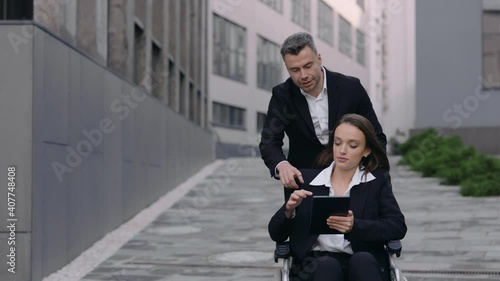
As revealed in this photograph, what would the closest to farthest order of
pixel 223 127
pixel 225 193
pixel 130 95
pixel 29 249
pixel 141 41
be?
pixel 29 249 → pixel 130 95 → pixel 141 41 → pixel 225 193 → pixel 223 127

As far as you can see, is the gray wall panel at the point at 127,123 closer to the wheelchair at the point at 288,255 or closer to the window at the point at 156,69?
the window at the point at 156,69

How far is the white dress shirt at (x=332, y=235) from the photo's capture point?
4.20m

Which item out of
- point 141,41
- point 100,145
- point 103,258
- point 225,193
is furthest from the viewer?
point 225,193

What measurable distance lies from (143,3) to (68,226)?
27.3 feet

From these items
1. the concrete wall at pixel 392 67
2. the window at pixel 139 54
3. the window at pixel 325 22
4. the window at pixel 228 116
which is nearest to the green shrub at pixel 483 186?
the window at pixel 139 54

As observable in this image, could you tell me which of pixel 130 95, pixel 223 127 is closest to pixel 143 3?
pixel 130 95

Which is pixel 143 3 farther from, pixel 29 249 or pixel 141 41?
pixel 29 249

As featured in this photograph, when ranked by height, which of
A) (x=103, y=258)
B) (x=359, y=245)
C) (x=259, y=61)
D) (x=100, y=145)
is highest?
(x=259, y=61)

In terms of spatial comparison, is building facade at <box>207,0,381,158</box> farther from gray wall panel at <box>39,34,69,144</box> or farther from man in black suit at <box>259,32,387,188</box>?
man in black suit at <box>259,32,387,188</box>

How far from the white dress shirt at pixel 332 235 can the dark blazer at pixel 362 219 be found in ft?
0.08

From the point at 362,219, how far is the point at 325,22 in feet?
165

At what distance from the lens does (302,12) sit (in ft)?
163

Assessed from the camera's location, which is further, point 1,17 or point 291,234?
point 1,17

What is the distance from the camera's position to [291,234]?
422 cm
